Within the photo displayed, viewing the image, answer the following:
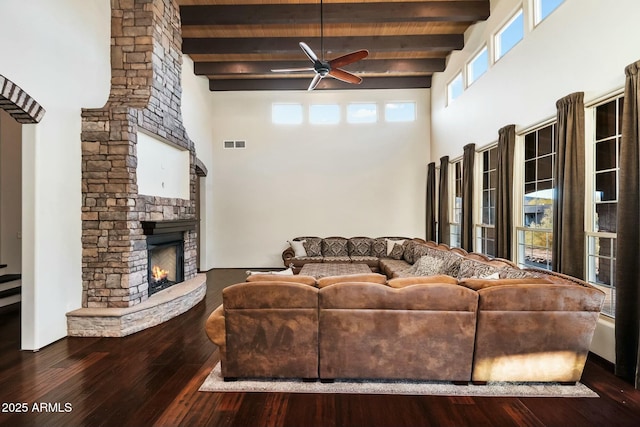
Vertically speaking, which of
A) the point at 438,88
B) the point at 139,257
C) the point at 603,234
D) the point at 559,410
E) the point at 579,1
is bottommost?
the point at 559,410

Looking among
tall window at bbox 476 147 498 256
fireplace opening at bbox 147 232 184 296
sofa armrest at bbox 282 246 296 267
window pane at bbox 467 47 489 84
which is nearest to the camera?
fireplace opening at bbox 147 232 184 296

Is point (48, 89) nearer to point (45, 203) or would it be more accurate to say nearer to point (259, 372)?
point (45, 203)

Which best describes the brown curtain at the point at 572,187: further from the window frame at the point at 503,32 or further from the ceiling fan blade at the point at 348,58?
the ceiling fan blade at the point at 348,58

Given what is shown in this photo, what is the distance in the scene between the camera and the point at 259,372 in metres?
2.63

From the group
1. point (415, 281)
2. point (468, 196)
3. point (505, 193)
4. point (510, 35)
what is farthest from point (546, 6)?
point (415, 281)

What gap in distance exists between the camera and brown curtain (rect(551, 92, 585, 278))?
3193mm

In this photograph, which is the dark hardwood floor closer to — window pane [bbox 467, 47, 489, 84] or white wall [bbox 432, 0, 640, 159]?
white wall [bbox 432, 0, 640, 159]

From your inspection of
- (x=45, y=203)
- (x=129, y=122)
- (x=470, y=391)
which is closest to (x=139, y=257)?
(x=45, y=203)

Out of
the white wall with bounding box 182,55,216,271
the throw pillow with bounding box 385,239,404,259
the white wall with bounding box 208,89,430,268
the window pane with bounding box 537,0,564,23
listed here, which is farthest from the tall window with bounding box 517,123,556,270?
the white wall with bounding box 182,55,216,271

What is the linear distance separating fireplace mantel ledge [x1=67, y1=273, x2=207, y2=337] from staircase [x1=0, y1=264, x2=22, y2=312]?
6.28 ft

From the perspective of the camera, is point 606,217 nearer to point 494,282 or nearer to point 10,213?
point 494,282

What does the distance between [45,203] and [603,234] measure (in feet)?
19.6

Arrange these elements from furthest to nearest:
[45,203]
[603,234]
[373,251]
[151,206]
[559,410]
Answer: [373,251] → [151,206] → [45,203] → [603,234] → [559,410]

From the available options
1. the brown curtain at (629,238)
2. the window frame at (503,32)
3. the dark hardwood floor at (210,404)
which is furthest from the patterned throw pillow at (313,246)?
the brown curtain at (629,238)
